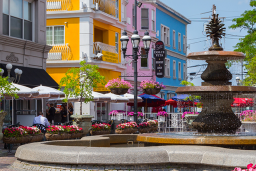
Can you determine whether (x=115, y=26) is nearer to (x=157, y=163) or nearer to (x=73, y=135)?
(x=73, y=135)

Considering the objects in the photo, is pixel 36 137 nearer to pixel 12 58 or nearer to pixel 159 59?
pixel 12 58

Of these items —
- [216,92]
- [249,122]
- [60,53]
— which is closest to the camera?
[216,92]

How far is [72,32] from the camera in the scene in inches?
1209

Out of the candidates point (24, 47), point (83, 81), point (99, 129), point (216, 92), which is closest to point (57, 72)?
point (24, 47)

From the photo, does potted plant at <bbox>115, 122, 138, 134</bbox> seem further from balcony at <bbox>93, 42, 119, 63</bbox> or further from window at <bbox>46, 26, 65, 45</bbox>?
window at <bbox>46, 26, 65, 45</bbox>

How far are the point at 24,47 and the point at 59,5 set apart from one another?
8.16 m

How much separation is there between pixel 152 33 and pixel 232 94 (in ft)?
98.0

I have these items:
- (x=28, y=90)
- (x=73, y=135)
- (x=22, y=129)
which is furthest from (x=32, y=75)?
(x=22, y=129)

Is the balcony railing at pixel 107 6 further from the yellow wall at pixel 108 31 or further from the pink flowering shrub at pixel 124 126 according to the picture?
the pink flowering shrub at pixel 124 126

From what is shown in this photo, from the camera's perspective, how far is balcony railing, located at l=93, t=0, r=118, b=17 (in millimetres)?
31297

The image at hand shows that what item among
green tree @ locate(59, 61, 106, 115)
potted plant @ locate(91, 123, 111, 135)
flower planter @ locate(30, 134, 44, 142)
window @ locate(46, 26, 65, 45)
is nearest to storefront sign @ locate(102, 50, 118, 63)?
window @ locate(46, 26, 65, 45)

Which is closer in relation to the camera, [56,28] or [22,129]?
[22,129]

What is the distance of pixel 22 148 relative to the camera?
8930 millimetres

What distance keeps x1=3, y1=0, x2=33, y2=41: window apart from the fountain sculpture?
44.1 feet
